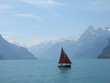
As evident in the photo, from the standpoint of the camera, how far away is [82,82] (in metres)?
94.0

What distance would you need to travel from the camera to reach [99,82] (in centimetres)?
9088

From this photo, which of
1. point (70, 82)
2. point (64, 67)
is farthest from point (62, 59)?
point (70, 82)

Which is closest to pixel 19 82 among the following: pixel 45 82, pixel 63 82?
pixel 45 82

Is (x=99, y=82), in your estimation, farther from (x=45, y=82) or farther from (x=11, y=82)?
(x=11, y=82)

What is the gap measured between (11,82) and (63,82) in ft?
56.2

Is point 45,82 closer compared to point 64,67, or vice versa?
point 45,82

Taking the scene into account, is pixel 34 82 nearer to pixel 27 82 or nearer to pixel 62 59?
pixel 27 82

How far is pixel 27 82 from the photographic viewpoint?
95125 millimetres

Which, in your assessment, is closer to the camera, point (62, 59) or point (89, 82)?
point (89, 82)

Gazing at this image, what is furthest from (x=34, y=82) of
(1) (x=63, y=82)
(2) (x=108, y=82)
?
(2) (x=108, y=82)

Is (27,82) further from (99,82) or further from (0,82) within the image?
(99,82)

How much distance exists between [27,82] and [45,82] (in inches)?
231

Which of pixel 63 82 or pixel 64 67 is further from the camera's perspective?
pixel 64 67

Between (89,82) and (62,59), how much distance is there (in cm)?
7106
